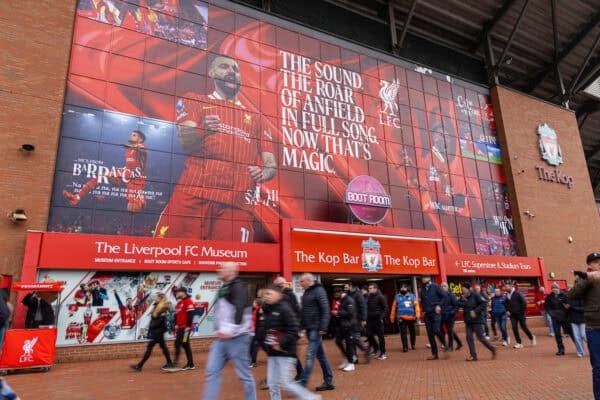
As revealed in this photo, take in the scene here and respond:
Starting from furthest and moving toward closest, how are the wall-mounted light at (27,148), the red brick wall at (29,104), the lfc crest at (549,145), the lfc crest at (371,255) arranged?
1. the lfc crest at (549,145)
2. the lfc crest at (371,255)
3. the wall-mounted light at (27,148)
4. the red brick wall at (29,104)

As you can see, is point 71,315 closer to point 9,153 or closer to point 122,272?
point 122,272

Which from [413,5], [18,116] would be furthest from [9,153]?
[413,5]

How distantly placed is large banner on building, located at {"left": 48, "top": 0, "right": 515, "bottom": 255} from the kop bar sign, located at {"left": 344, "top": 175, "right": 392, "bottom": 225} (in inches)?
41.1

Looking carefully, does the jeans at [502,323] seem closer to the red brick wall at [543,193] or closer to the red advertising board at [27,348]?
the red advertising board at [27,348]

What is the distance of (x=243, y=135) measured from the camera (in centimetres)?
1636

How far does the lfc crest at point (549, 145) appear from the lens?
25859mm

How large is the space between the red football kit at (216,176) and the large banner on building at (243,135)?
0.05 m

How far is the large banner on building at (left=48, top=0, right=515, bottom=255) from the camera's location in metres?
13.5

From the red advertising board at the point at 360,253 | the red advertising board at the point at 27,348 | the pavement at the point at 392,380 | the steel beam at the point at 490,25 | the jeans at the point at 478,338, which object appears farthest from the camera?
the steel beam at the point at 490,25

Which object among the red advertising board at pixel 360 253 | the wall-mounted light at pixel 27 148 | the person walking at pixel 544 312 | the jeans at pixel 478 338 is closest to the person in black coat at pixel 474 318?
the jeans at pixel 478 338

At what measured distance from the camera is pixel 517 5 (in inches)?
989

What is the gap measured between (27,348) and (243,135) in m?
10.2

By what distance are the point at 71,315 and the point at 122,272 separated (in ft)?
5.65

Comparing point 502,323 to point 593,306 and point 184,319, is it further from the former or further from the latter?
point 184,319
